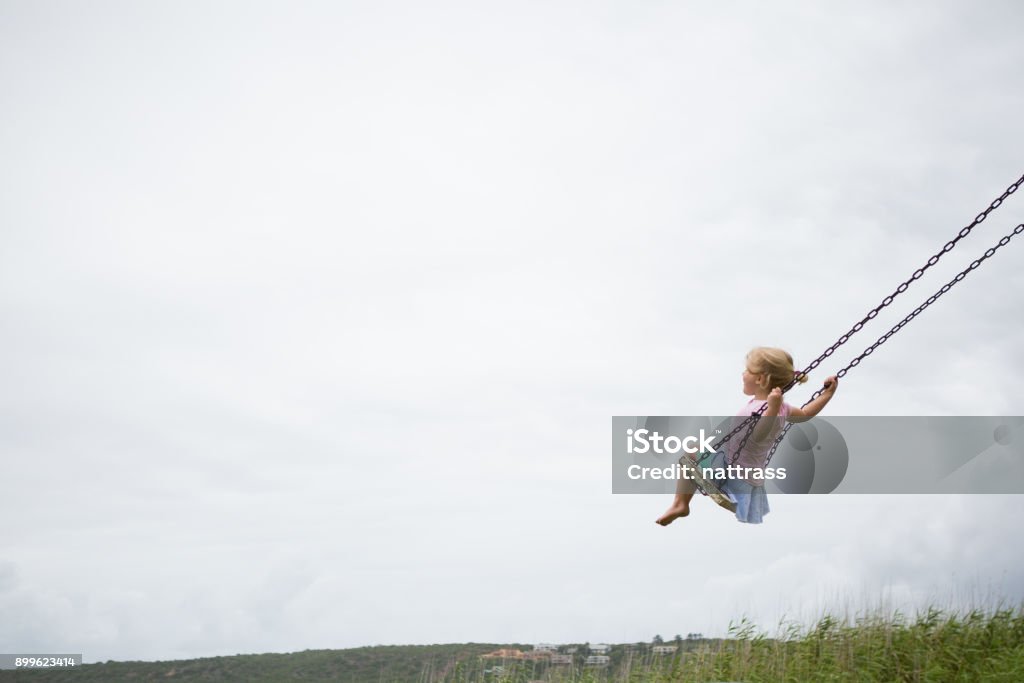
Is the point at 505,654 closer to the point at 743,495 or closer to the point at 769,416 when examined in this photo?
the point at 743,495

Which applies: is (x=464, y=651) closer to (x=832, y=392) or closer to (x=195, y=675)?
(x=195, y=675)

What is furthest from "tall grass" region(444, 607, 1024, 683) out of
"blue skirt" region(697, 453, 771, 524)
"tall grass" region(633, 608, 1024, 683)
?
"blue skirt" region(697, 453, 771, 524)

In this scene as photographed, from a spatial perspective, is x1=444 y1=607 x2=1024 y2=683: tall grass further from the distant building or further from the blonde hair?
the blonde hair

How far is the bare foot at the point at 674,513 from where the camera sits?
21.2 ft

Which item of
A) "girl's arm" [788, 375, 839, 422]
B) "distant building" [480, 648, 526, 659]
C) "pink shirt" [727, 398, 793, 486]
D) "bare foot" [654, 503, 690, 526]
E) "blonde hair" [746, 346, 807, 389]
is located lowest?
"distant building" [480, 648, 526, 659]

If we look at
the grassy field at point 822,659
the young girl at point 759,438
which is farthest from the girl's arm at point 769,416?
the grassy field at point 822,659

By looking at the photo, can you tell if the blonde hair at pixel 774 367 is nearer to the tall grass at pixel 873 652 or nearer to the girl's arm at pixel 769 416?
the girl's arm at pixel 769 416

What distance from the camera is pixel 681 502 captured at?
647 cm

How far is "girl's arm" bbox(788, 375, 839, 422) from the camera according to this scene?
6559mm

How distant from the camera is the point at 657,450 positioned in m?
6.81

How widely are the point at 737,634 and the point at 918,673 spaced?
235cm

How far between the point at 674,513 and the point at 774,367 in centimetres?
128

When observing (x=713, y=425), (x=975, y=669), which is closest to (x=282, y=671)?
(x=975, y=669)

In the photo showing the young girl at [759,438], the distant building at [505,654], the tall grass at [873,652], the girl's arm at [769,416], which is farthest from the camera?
the distant building at [505,654]
